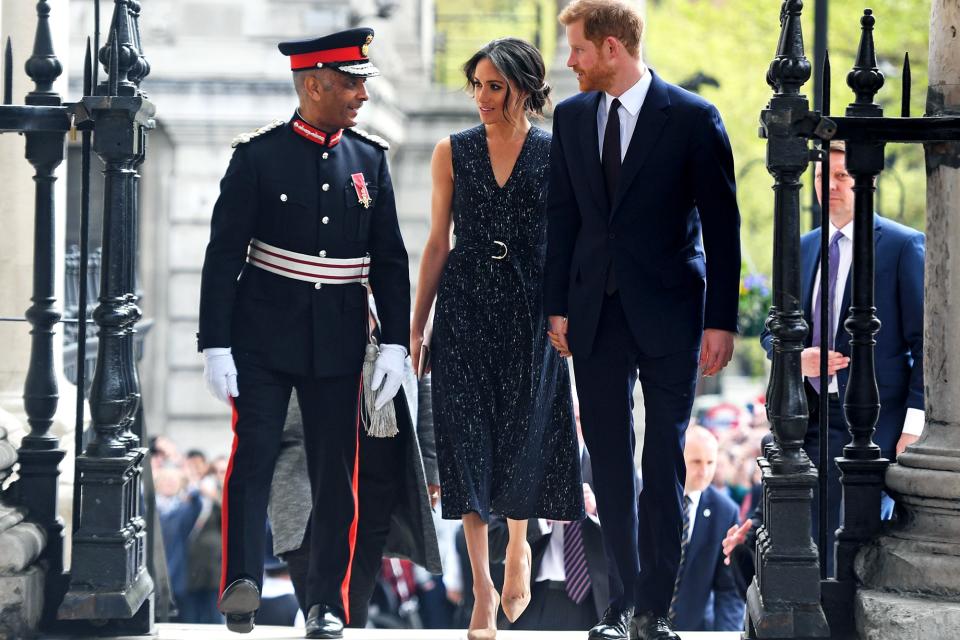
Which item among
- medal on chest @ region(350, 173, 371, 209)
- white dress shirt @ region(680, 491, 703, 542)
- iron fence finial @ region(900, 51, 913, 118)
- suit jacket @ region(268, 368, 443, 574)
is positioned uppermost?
iron fence finial @ region(900, 51, 913, 118)

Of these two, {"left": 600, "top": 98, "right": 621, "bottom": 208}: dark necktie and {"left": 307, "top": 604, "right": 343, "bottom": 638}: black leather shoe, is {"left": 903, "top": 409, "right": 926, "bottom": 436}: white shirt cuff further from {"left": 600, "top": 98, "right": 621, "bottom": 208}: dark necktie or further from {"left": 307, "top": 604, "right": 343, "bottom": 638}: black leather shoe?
{"left": 307, "top": 604, "right": 343, "bottom": 638}: black leather shoe

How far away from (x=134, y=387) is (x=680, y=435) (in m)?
1.93

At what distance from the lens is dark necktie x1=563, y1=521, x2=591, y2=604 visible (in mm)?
7398

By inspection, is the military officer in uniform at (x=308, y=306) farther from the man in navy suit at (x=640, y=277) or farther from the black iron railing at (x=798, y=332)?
the black iron railing at (x=798, y=332)

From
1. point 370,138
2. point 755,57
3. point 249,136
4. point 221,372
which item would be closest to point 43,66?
point 249,136

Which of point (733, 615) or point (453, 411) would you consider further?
point (733, 615)

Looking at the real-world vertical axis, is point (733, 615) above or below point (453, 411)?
below

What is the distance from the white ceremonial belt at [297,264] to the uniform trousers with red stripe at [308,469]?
0.35m

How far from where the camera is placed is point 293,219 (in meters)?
5.83

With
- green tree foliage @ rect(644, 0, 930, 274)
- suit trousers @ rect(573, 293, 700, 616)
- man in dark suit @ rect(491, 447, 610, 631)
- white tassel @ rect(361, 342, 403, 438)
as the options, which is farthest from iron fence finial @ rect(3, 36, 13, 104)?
green tree foliage @ rect(644, 0, 930, 274)

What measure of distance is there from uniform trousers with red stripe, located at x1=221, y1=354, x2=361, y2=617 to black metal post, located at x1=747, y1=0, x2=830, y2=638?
1.54 meters

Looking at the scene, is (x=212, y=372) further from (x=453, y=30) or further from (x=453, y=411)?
(x=453, y=30)

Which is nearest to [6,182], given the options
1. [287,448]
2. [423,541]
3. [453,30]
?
Result: [287,448]

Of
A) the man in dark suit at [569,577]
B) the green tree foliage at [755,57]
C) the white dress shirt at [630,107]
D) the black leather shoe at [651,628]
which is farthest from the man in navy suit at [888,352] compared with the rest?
the green tree foliage at [755,57]
